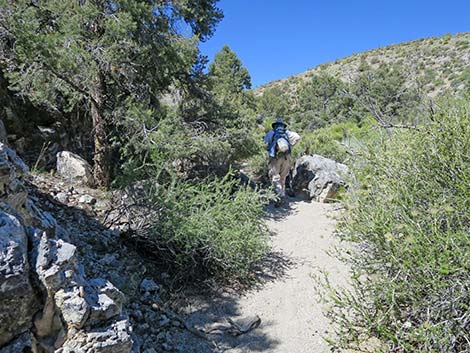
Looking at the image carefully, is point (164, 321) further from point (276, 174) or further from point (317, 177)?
point (317, 177)

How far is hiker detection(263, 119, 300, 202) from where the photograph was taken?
22.5 ft

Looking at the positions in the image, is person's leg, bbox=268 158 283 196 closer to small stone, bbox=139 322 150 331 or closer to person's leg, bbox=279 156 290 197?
person's leg, bbox=279 156 290 197

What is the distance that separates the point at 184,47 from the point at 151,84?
0.96 m

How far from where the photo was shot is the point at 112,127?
5211 mm

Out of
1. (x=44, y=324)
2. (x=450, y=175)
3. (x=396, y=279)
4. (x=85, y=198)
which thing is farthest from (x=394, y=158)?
(x=85, y=198)

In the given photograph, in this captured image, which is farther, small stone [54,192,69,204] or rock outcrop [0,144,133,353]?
small stone [54,192,69,204]

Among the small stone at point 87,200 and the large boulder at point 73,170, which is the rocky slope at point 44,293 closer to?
the small stone at point 87,200

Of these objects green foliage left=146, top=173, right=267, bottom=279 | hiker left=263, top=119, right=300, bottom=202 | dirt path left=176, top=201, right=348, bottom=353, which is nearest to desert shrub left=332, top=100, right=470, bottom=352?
dirt path left=176, top=201, right=348, bottom=353

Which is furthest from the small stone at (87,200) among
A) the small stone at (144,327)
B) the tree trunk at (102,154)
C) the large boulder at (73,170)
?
the small stone at (144,327)

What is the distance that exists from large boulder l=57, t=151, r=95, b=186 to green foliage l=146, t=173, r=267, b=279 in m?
1.55

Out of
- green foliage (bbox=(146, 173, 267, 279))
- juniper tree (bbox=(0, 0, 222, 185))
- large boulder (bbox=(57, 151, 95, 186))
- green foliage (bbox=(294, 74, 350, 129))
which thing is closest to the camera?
green foliage (bbox=(146, 173, 267, 279))

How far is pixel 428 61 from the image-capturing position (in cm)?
2891

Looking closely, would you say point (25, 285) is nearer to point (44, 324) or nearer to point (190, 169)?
point (44, 324)

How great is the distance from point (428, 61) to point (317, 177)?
1104 inches
